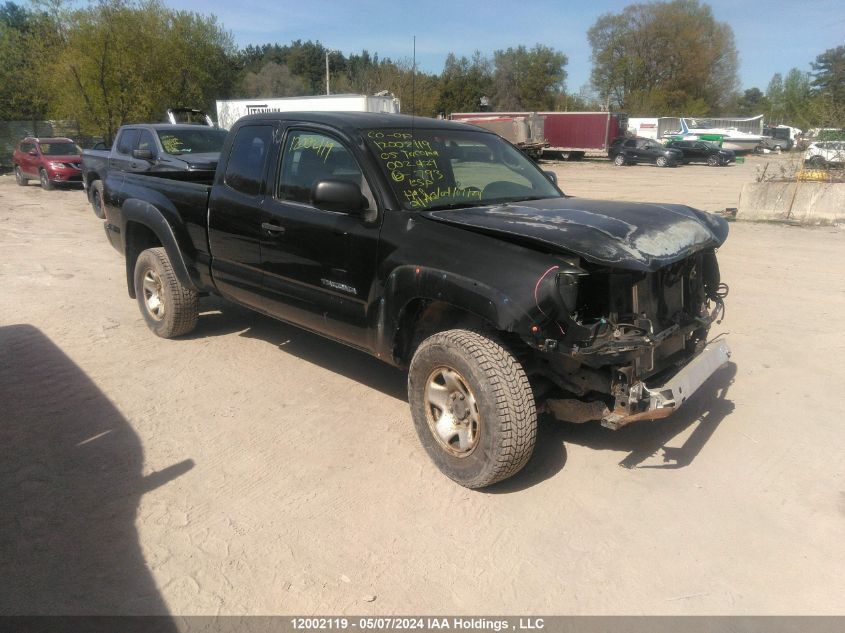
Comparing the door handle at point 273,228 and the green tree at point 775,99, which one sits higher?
the green tree at point 775,99

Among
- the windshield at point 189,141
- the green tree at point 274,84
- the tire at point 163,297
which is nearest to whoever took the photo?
the tire at point 163,297

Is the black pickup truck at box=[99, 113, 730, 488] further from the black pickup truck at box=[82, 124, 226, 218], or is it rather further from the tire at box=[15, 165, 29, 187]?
the tire at box=[15, 165, 29, 187]

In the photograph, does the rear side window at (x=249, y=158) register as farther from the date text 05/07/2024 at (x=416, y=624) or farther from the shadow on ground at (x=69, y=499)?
the date text 05/07/2024 at (x=416, y=624)

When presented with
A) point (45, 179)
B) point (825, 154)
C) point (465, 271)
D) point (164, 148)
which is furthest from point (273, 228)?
point (45, 179)

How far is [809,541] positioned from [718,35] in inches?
3228

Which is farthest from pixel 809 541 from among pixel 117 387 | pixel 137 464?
pixel 117 387

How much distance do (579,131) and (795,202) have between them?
29.9 metres

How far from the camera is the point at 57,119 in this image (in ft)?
101

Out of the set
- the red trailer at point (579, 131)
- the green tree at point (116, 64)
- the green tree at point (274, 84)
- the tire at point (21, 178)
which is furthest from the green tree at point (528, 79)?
the tire at point (21, 178)

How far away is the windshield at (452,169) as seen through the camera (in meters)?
4.06

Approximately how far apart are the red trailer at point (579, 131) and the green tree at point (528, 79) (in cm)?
2980

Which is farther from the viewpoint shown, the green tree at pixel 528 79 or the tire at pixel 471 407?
the green tree at pixel 528 79

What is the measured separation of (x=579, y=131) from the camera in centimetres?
4072

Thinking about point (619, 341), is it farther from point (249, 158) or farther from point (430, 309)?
point (249, 158)
